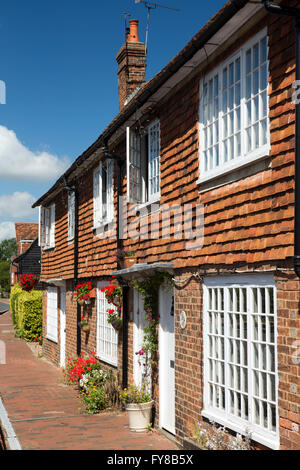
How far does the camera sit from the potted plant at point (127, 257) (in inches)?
405

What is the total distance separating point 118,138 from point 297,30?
6.40 meters

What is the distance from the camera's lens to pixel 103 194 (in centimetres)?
1311

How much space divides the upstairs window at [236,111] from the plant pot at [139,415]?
3991 millimetres

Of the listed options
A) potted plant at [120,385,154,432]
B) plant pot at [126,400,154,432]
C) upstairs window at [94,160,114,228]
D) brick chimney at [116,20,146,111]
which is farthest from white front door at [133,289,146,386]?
brick chimney at [116,20,146,111]

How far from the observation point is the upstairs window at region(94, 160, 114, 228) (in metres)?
12.1

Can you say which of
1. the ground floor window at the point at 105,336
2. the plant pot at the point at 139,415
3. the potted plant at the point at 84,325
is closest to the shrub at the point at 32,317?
the potted plant at the point at 84,325

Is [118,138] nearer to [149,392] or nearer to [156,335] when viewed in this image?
[156,335]

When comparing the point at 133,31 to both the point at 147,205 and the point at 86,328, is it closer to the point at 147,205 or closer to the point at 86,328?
the point at 147,205

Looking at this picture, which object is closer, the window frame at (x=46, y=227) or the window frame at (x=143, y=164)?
the window frame at (x=143, y=164)

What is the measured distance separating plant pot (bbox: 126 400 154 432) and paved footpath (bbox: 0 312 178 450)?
14 cm

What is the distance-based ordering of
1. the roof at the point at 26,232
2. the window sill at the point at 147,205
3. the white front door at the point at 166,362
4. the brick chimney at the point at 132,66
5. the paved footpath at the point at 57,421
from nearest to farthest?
1. the paved footpath at the point at 57,421
2. the white front door at the point at 166,362
3. the window sill at the point at 147,205
4. the brick chimney at the point at 132,66
5. the roof at the point at 26,232

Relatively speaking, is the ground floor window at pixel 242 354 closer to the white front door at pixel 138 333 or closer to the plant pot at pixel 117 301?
the white front door at pixel 138 333

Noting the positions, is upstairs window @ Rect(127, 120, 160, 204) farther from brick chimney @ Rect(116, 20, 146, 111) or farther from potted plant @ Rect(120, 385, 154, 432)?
brick chimney @ Rect(116, 20, 146, 111)
